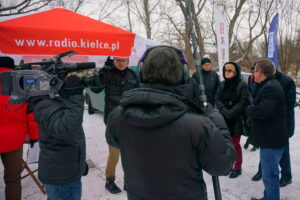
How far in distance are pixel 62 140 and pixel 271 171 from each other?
2.13m

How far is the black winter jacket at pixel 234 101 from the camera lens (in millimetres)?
3465

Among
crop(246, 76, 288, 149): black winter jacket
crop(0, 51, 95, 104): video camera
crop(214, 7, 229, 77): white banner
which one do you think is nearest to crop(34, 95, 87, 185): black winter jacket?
crop(0, 51, 95, 104): video camera

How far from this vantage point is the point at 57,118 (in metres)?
1.67

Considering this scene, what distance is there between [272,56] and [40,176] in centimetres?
607

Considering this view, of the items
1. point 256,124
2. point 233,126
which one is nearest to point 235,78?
point 233,126

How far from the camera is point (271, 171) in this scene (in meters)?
2.53

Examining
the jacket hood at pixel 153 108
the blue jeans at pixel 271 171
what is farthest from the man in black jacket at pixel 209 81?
the jacket hood at pixel 153 108

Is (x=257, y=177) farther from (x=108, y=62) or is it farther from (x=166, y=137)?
(x=166, y=137)

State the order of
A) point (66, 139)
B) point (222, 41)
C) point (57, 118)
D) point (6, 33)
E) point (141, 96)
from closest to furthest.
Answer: point (141, 96) → point (57, 118) → point (66, 139) → point (6, 33) → point (222, 41)

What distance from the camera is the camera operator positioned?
168 cm

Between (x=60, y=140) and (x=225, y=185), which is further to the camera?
(x=225, y=185)

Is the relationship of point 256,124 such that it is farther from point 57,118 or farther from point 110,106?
point 57,118

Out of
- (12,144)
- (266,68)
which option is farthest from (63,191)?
(266,68)

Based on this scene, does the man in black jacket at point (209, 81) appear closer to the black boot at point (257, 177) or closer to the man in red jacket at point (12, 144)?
the black boot at point (257, 177)
